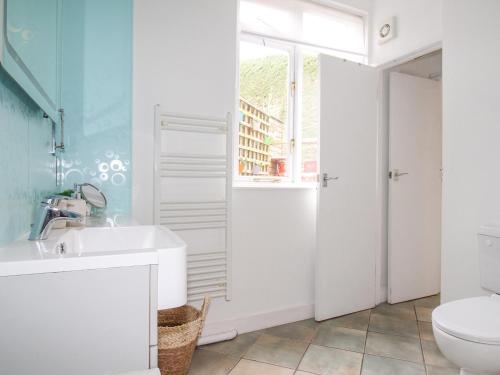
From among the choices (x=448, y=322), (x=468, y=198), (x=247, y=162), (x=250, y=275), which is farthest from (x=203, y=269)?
(x=468, y=198)

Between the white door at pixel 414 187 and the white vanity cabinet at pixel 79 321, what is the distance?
8.29ft

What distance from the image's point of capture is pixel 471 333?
4.22ft

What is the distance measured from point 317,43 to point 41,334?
271cm

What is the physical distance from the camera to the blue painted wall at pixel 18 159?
91 cm

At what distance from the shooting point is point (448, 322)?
53.9 inches

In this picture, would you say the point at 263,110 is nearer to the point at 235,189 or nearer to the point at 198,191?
the point at 235,189

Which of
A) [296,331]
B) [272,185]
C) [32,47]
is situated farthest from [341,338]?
[32,47]

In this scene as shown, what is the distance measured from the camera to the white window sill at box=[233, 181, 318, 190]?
235cm

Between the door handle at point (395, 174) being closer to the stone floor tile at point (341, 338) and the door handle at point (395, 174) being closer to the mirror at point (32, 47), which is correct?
the stone floor tile at point (341, 338)

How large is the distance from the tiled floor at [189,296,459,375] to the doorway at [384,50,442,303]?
0.47 meters

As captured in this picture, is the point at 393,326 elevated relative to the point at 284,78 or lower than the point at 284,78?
lower

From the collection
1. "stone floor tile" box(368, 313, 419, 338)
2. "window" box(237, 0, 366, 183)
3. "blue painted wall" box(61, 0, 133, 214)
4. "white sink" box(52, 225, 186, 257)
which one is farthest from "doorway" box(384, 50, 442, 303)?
"white sink" box(52, 225, 186, 257)

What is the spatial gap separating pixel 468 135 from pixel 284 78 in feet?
4.54

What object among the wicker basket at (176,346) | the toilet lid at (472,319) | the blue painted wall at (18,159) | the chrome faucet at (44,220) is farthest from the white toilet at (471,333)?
the blue painted wall at (18,159)
